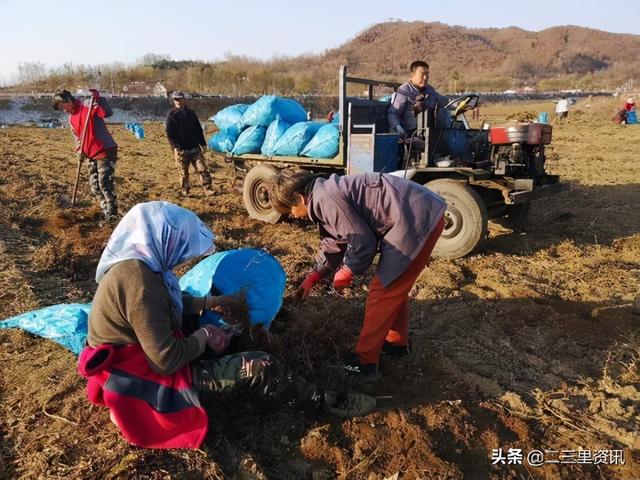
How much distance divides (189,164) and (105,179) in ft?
6.75

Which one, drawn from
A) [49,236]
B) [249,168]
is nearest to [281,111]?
[249,168]

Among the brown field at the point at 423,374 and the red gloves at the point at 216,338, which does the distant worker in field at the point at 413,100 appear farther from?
the red gloves at the point at 216,338

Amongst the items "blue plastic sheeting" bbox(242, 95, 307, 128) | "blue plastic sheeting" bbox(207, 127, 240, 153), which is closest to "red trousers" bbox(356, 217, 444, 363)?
"blue plastic sheeting" bbox(242, 95, 307, 128)

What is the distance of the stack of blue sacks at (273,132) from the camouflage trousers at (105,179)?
1.63 meters

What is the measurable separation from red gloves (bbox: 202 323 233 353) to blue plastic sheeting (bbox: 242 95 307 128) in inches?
184

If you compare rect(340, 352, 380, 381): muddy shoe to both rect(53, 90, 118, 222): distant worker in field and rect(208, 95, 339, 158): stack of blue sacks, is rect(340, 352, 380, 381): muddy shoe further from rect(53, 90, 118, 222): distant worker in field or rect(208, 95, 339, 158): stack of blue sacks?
rect(53, 90, 118, 222): distant worker in field

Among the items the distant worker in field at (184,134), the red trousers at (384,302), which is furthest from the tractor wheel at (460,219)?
the distant worker in field at (184,134)

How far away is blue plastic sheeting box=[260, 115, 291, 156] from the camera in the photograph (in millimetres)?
6312

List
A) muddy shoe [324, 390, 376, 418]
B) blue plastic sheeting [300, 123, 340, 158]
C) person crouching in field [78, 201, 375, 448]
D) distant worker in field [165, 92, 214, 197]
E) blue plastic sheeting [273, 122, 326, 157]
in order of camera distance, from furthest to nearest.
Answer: distant worker in field [165, 92, 214, 197] < blue plastic sheeting [273, 122, 326, 157] < blue plastic sheeting [300, 123, 340, 158] < muddy shoe [324, 390, 376, 418] < person crouching in field [78, 201, 375, 448]

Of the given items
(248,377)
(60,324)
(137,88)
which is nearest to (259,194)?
(60,324)

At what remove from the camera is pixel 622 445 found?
95.4 inches

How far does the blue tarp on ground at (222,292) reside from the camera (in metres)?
3.04

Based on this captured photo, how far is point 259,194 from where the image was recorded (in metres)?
6.67

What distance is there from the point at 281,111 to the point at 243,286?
4.01 m
